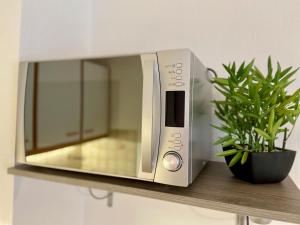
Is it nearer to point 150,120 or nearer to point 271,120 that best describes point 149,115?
point 150,120

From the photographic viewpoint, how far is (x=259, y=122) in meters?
0.57

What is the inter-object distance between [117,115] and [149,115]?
11cm

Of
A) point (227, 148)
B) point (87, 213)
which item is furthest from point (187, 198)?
point (87, 213)

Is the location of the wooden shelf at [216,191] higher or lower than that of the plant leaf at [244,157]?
lower

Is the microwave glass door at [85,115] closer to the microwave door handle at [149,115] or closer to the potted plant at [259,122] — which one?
the microwave door handle at [149,115]

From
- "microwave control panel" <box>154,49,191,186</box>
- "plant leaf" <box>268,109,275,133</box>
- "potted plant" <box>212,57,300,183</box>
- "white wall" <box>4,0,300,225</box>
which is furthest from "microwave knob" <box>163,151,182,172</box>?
"white wall" <box>4,0,300,225</box>

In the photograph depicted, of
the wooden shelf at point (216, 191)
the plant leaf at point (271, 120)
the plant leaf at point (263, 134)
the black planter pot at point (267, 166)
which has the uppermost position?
the plant leaf at point (271, 120)

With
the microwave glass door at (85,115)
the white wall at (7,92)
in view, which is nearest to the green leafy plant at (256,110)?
the microwave glass door at (85,115)

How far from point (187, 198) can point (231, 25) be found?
694 mm

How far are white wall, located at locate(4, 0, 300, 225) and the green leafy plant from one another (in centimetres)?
26

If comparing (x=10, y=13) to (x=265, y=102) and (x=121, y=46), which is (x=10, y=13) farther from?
(x=265, y=102)

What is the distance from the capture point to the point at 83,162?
0.63 metres

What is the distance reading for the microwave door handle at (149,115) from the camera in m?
0.53

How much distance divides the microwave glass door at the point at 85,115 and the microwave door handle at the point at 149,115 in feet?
0.06
